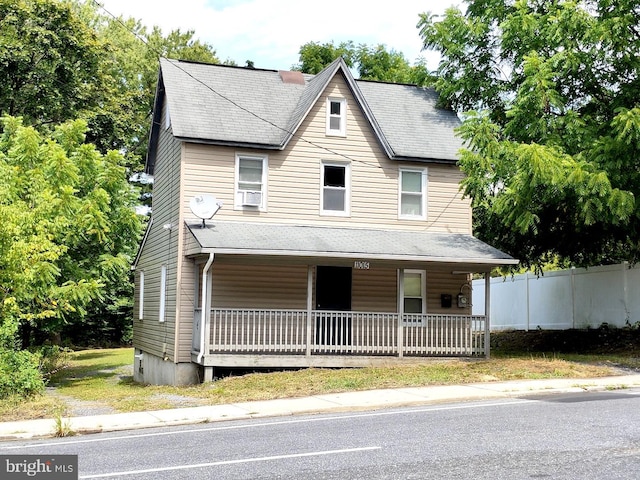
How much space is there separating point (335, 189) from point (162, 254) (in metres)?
5.72

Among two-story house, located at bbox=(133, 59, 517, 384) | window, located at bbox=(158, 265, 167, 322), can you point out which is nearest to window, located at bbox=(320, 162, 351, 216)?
two-story house, located at bbox=(133, 59, 517, 384)

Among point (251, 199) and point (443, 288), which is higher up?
point (251, 199)

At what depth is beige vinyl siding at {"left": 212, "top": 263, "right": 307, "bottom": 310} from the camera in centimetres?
2028

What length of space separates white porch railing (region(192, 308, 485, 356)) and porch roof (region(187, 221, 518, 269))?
1642 mm

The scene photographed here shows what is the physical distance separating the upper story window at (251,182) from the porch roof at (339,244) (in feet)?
2.04

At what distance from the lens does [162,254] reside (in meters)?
23.0

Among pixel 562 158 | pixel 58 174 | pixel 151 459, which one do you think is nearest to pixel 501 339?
pixel 562 158

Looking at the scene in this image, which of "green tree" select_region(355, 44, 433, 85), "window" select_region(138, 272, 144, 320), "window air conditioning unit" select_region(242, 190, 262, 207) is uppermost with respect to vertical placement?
"green tree" select_region(355, 44, 433, 85)

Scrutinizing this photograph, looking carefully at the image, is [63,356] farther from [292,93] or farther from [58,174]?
[292,93]

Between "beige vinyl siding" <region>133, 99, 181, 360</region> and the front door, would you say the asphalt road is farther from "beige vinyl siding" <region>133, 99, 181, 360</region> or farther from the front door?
"beige vinyl siding" <region>133, 99, 181, 360</region>

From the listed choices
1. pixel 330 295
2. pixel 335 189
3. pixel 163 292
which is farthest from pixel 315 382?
pixel 163 292

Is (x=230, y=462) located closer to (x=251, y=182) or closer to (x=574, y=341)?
(x=251, y=182)

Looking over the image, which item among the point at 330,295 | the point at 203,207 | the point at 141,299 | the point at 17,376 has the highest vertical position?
the point at 203,207

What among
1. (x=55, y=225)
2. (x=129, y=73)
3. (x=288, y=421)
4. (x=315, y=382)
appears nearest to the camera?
(x=288, y=421)
